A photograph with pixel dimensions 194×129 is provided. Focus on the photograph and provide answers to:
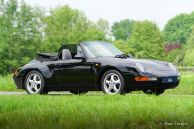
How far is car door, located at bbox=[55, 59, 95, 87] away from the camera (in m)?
13.1

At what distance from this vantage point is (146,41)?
81188 millimetres

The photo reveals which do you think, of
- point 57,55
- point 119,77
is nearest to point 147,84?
point 119,77

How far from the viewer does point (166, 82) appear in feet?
41.2

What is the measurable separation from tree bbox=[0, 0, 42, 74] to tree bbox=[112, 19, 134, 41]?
6505 centimetres

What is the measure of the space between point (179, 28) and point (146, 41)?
49.9 meters

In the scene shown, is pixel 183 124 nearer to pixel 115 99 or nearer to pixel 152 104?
pixel 152 104

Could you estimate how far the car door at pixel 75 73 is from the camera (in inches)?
516

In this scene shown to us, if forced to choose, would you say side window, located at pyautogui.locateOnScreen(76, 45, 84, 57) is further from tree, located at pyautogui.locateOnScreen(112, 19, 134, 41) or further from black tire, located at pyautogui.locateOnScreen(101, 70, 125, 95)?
tree, located at pyautogui.locateOnScreen(112, 19, 134, 41)

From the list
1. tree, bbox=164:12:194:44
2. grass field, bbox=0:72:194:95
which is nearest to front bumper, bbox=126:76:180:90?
grass field, bbox=0:72:194:95

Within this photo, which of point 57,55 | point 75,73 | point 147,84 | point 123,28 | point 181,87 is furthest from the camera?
point 123,28

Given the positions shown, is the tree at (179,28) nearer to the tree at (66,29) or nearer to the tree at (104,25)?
the tree at (104,25)

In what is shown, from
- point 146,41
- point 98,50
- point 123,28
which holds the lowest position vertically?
point 98,50

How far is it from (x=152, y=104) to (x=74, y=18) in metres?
58.5

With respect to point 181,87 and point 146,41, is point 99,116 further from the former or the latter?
point 146,41
